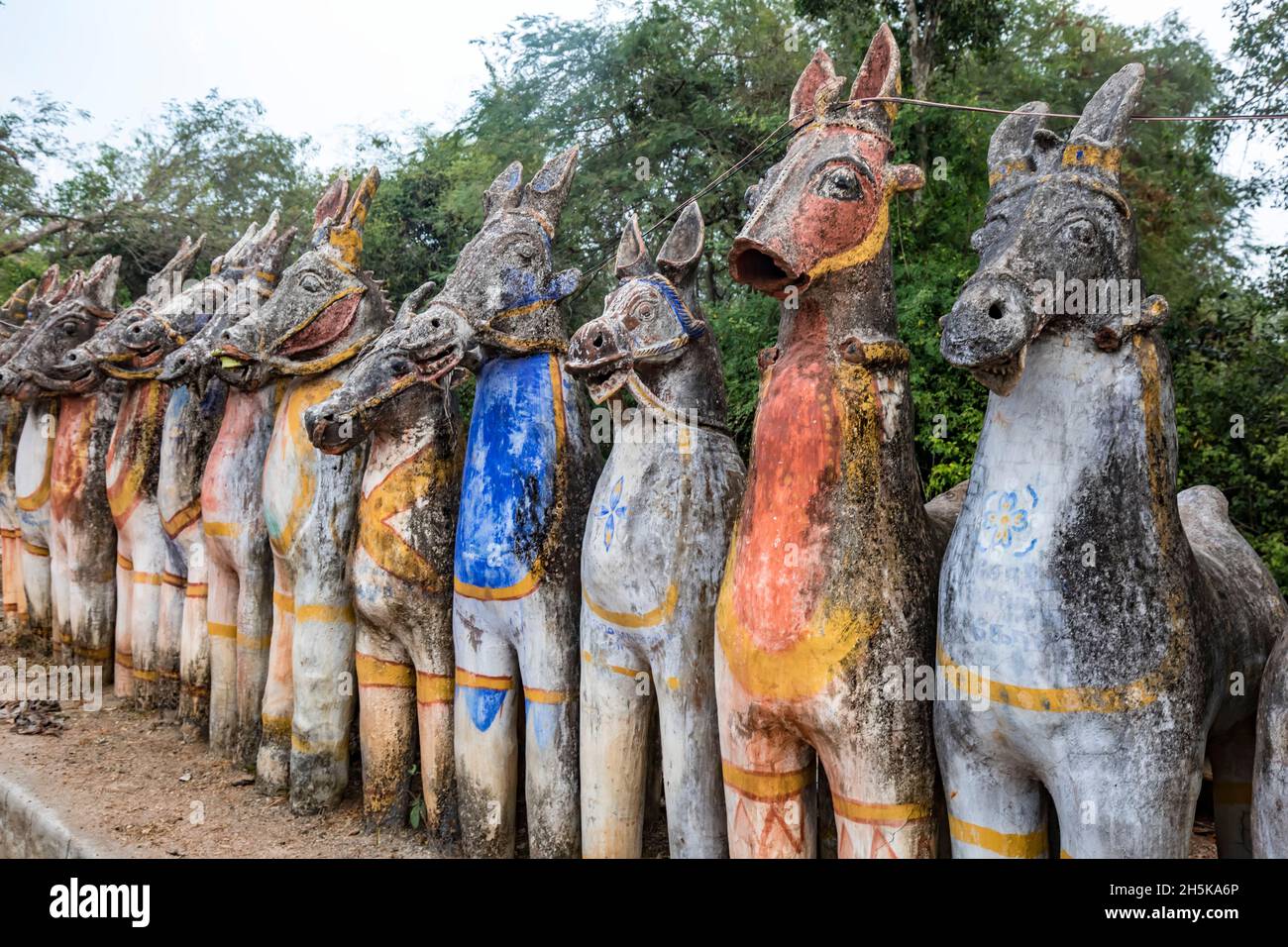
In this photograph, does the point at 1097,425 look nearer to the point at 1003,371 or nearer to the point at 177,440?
the point at 1003,371

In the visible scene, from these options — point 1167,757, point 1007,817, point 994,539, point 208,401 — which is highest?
point 208,401

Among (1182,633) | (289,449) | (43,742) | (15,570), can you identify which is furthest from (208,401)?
(1182,633)

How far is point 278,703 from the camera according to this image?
5.87 metres

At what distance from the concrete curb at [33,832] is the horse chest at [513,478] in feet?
7.66

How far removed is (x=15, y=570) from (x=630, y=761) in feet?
24.1

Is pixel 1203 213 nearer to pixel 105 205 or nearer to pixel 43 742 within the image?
pixel 43 742

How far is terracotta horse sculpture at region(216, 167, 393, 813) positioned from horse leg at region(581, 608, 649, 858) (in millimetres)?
1665

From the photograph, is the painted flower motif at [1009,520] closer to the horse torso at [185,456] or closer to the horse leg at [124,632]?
the horse torso at [185,456]

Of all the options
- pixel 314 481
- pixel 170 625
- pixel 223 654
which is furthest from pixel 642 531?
pixel 170 625

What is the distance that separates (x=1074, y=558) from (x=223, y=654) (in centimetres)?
486

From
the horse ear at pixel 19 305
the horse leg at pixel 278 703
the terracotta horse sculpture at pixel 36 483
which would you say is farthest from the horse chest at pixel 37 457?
the horse leg at pixel 278 703

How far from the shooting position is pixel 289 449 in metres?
5.64

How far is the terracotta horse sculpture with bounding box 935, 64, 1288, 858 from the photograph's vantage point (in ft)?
9.81

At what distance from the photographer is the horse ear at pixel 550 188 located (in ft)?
16.6
